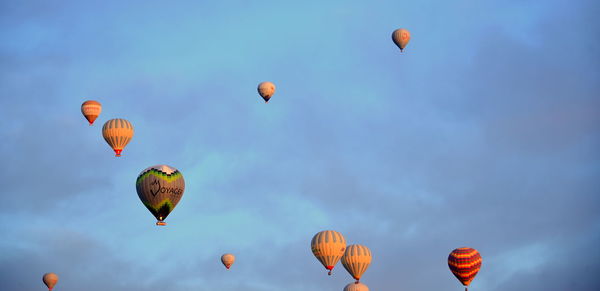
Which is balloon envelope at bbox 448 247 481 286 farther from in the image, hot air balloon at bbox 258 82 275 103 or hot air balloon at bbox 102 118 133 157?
hot air balloon at bbox 102 118 133 157

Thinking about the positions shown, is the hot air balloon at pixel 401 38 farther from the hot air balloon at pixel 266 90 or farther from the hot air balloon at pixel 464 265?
the hot air balloon at pixel 464 265

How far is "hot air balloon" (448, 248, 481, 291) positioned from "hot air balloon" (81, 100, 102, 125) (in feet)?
129

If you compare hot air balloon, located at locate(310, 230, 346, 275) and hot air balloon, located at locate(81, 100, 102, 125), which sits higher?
hot air balloon, located at locate(81, 100, 102, 125)

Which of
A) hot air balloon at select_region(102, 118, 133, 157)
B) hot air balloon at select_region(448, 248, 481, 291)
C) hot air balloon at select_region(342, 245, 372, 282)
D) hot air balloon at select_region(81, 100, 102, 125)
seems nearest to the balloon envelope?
hot air balloon at select_region(448, 248, 481, 291)

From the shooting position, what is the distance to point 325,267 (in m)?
96.8

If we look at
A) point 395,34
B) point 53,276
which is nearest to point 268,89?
point 395,34

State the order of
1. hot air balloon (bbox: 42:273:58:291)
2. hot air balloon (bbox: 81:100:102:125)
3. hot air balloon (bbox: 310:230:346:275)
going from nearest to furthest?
hot air balloon (bbox: 310:230:346:275) → hot air balloon (bbox: 81:100:102:125) → hot air balloon (bbox: 42:273:58:291)

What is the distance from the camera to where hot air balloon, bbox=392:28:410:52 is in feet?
370

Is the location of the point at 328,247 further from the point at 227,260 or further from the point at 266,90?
the point at 227,260

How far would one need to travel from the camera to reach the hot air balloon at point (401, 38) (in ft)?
370

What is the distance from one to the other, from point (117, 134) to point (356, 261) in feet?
85.9

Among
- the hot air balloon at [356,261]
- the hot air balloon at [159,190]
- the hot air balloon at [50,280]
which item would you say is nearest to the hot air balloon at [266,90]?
the hot air balloon at [356,261]

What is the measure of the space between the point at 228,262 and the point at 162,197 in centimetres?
3147

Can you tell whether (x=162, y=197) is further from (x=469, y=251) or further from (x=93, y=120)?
(x=469, y=251)
